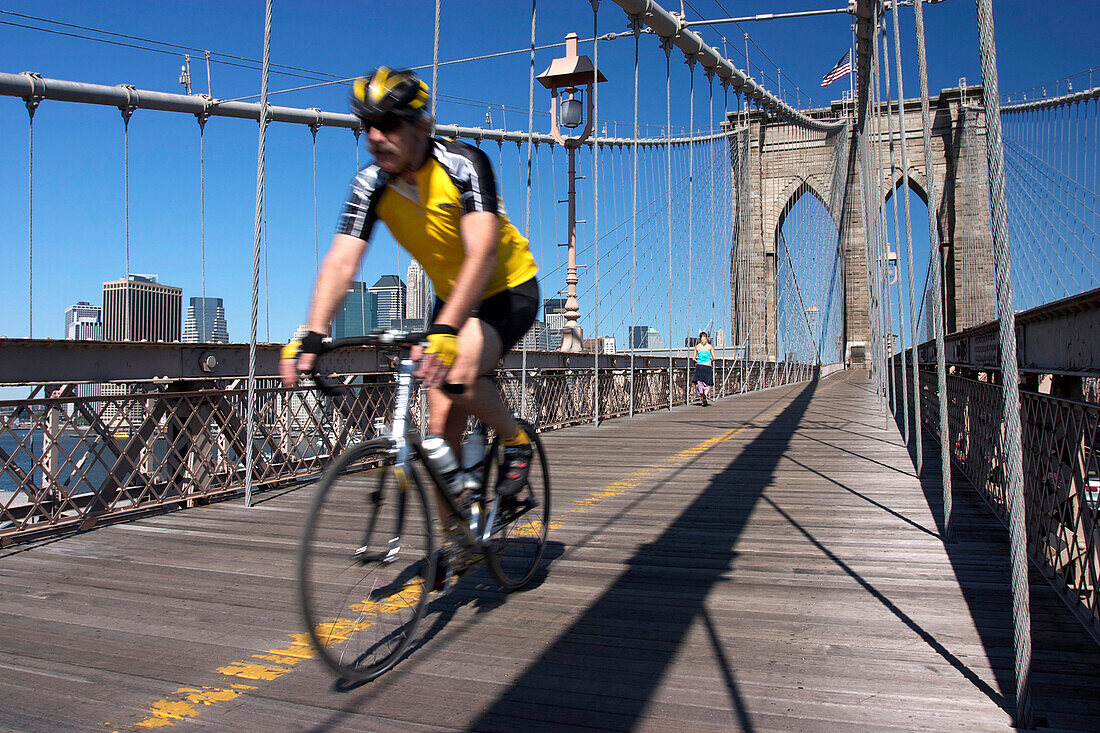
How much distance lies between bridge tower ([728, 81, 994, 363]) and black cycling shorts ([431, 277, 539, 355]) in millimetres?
27718

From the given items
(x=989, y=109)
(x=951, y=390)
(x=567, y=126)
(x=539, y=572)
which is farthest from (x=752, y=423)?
(x=989, y=109)

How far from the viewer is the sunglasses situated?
70.7 inches

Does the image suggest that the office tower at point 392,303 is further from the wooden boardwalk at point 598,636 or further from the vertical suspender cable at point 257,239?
the wooden boardwalk at point 598,636

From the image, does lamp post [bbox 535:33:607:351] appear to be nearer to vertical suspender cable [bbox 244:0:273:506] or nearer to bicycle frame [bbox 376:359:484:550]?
vertical suspender cable [bbox 244:0:273:506]

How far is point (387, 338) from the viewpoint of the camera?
183cm

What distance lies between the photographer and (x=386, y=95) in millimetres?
1779

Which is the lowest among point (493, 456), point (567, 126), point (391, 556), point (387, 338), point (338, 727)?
point (338, 727)

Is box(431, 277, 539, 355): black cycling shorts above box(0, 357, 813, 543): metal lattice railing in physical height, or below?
above

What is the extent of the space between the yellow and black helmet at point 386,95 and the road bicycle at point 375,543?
0.47m

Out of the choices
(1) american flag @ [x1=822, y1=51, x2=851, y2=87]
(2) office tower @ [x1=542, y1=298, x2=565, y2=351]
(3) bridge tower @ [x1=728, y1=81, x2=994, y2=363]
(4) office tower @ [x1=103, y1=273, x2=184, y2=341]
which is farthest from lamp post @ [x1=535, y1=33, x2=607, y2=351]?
(3) bridge tower @ [x1=728, y1=81, x2=994, y2=363]

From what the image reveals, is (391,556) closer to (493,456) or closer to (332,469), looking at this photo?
(332,469)

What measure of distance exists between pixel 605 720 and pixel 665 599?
85cm

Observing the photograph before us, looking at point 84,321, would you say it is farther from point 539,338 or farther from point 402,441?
point 402,441

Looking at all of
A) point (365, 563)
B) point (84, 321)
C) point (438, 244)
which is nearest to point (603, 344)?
point (84, 321)
